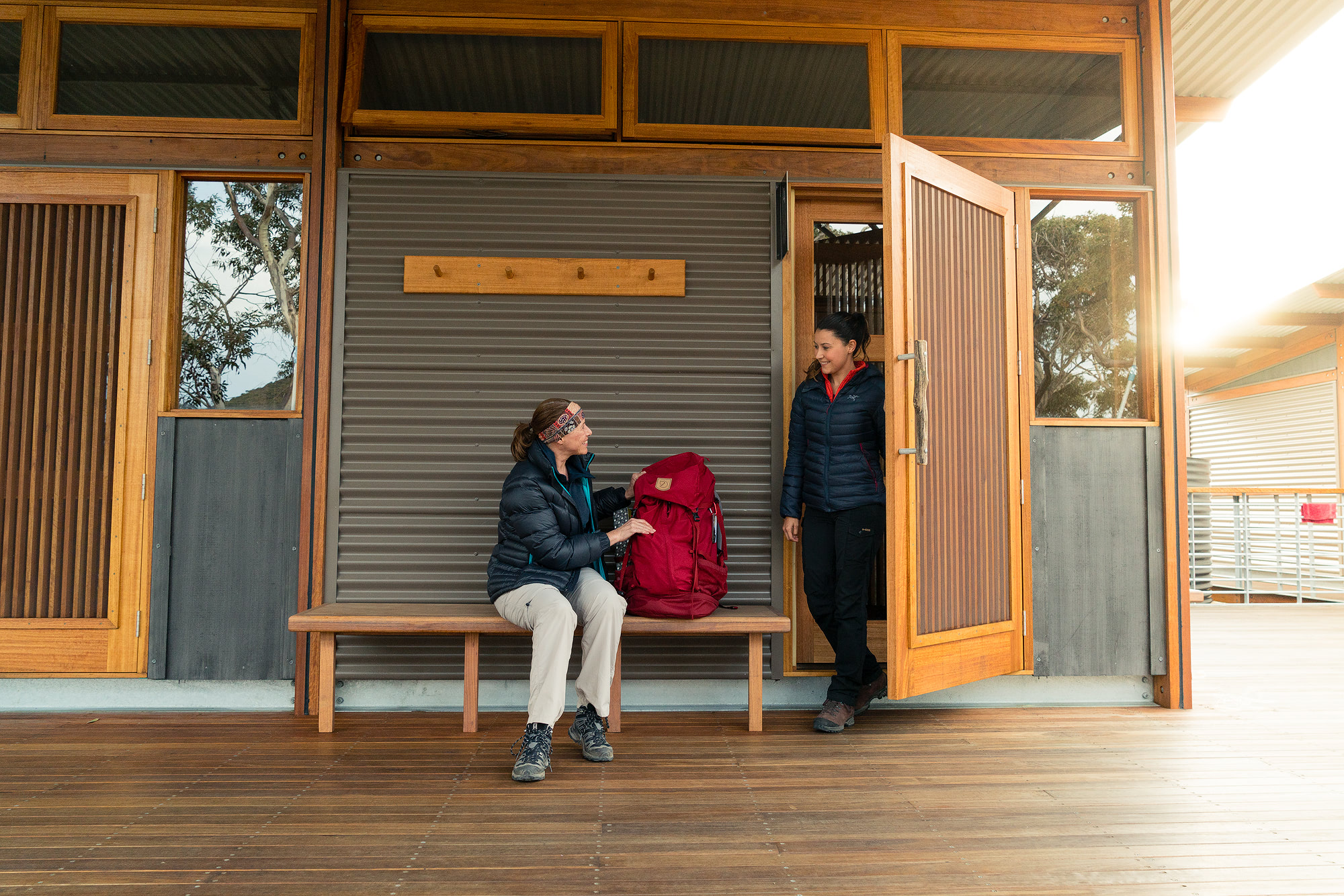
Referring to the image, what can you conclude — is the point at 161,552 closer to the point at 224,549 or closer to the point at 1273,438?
the point at 224,549

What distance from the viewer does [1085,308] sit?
379 centimetres

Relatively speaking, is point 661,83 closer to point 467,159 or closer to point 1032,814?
point 467,159

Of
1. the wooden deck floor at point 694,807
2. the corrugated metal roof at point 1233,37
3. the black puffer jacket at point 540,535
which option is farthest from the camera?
the corrugated metal roof at point 1233,37

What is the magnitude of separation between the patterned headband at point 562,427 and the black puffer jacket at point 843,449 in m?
0.95

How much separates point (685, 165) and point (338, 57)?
5.19 ft

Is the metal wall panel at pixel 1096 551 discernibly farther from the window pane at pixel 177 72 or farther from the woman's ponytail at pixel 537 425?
the window pane at pixel 177 72

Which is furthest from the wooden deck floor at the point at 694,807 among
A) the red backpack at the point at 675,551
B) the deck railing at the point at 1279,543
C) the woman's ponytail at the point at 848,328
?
the deck railing at the point at 1279,543

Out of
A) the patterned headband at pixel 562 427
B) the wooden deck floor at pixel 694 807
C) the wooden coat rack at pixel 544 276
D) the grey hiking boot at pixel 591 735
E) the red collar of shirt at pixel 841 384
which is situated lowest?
the wooden deck floor at pixel 694 807

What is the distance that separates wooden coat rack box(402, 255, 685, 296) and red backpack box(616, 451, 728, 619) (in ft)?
2.91

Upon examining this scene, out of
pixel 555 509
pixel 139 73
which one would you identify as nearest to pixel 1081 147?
pixel 555 509

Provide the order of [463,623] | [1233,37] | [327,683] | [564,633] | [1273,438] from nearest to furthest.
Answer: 1. [564,633]
2. [463,623]
3. [327,683]
4. [1233,37]
5. [1273,438]

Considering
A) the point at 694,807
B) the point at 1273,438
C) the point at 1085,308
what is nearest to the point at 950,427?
the point at 1085,308

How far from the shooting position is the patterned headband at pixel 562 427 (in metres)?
2.98

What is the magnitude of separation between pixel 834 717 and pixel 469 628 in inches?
56.9
